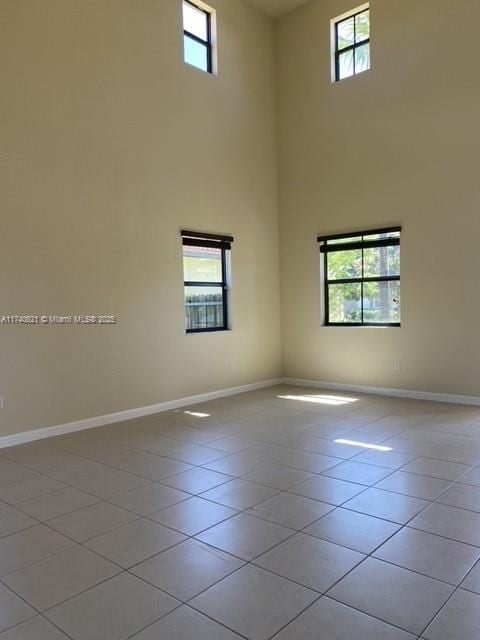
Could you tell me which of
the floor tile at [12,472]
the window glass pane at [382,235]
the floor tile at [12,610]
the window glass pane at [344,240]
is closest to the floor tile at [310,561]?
the floor tile at [12,610]

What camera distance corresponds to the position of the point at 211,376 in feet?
20.2

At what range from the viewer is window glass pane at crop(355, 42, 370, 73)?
20.1ft

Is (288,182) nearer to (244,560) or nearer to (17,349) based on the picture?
(17,349)

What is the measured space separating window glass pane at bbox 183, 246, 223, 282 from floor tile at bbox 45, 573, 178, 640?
4142mm

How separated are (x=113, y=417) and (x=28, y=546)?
2.58m

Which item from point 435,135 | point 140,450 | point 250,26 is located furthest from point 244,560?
point 250,26

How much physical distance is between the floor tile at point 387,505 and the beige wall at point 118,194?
295 cm

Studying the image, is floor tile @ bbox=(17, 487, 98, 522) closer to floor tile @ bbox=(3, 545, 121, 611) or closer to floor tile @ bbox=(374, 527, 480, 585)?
floor tile @ bbox=(3, 545, 121, 611)

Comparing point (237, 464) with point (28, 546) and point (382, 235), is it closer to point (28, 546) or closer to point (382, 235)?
point (28, 546)

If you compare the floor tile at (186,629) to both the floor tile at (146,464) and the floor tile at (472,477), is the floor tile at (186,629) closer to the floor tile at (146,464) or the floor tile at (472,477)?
the floor tile at (146,464)

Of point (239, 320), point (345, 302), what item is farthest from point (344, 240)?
point (239, 320)

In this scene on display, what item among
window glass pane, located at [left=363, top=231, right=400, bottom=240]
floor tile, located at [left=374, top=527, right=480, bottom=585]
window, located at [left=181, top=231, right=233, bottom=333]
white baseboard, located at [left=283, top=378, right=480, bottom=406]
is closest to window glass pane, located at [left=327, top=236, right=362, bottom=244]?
window glass pane, located at [left=363, top=231, right=400, bottom=240]

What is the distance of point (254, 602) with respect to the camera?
6.44 ft

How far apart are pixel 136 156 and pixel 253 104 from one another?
7.63 ft
